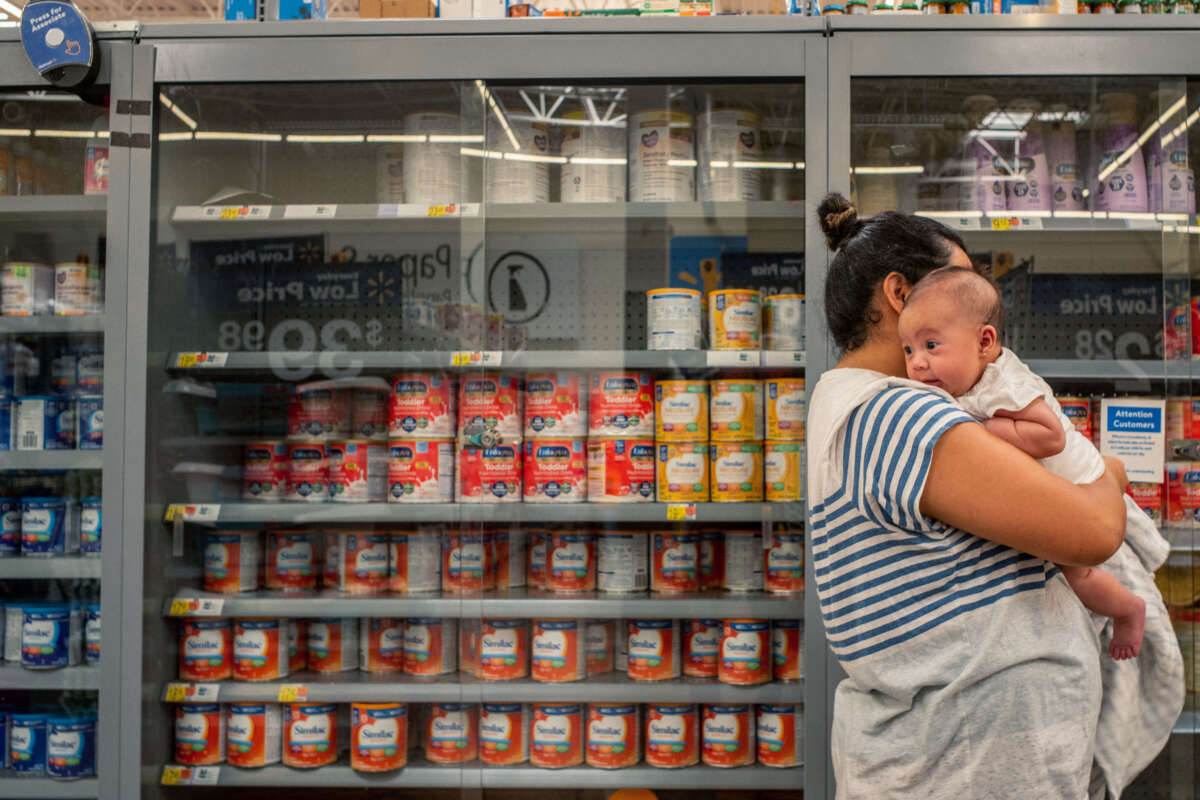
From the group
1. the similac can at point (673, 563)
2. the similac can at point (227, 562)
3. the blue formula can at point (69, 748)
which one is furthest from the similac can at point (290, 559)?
the similac can at point (673, 563)

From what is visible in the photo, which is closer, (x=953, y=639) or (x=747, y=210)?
(x=953, y=639)

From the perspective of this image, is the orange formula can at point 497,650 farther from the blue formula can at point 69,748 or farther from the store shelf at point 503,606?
the blue formula can at point 69,748

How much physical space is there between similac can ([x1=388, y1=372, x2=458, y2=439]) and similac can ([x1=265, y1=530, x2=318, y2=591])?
15.8 inches

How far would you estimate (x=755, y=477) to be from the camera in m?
2.13

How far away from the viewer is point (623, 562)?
2.18 m

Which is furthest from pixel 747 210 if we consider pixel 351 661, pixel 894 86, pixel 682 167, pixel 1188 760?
pixel 1188 760

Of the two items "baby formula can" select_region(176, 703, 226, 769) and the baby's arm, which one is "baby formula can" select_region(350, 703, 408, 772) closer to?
"baby formula can" select_region(176, 703, 226, 769)

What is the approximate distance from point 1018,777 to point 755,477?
40.3 inches

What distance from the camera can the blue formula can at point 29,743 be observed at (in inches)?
84.4

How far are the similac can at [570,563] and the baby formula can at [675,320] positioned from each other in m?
0.54

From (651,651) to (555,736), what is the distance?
322 mm

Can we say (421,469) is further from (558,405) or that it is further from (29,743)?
(29,743)

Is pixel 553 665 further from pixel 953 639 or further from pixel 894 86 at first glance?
pixel 894 86

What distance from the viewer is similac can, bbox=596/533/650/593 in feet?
7.14
